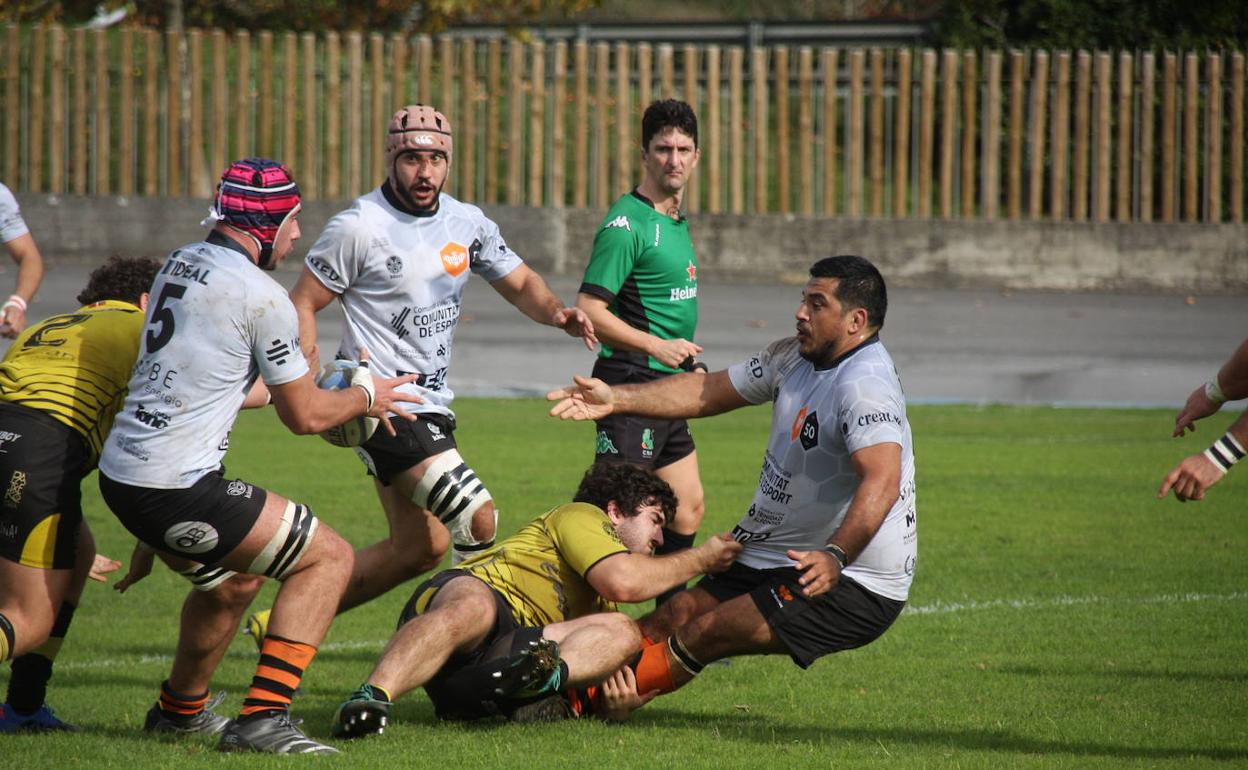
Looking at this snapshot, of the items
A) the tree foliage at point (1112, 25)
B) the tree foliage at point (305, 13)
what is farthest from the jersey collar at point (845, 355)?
the tree foliage at point (305, 13)

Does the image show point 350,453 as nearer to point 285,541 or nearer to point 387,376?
point 387,376

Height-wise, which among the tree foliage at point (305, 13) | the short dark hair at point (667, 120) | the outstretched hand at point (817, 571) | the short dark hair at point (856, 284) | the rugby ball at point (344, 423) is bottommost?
the outstretched hand at point (817, 571)

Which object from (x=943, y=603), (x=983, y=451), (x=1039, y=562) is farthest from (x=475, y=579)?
(x=983, y=451)

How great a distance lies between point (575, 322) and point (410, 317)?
0.84 metres

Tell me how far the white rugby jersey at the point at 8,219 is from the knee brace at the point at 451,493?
3.74 metres

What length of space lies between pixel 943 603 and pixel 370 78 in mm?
15578

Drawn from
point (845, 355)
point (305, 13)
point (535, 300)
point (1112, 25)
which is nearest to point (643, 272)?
point (535, 300)

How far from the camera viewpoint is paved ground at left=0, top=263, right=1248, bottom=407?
706 inches

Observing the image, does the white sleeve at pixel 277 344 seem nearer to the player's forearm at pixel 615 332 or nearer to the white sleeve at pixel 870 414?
the white sleeve at pixel 870 414

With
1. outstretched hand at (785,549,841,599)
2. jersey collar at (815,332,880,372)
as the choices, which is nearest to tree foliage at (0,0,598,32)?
jersey collar at (815,332,880,372)

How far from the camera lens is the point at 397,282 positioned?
24.2 ft

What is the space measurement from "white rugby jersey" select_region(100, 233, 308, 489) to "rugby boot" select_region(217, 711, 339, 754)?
0.93 metres

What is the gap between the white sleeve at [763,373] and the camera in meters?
6.92

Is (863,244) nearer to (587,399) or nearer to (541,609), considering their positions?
(587,399)
